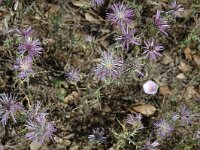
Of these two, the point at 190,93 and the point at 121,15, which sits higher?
the point at 121,15

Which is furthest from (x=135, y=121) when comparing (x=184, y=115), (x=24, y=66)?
(x=24, y=66)

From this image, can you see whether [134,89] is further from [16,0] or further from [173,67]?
[16,0]

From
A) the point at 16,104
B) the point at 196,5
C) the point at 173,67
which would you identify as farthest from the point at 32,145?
the point at 196,5

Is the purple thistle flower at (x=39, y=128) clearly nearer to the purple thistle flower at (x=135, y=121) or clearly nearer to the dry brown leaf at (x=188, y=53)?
the purple thistle flower at (x=135, y=121)

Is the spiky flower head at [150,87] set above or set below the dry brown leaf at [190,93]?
above

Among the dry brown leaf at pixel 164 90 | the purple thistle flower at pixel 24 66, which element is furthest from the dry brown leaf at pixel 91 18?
the purple thistle flower at pixel 24 66

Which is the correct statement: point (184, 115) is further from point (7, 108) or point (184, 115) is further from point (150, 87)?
point (7, 108)
